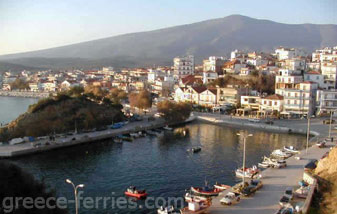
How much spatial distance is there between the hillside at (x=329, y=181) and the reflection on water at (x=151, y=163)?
2.70 metres

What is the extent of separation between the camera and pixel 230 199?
885cm

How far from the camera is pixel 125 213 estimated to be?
927cm

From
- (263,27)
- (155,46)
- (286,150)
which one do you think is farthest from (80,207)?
(263,27)

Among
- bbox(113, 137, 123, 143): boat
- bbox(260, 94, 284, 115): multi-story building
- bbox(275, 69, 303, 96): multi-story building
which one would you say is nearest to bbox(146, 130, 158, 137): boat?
bbox(113, 137, 123, 143): boat

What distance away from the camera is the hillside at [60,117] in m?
17.1

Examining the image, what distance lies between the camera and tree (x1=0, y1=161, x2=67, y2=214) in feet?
20.8

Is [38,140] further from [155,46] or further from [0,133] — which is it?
[155,46]

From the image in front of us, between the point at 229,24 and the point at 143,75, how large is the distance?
377 ft

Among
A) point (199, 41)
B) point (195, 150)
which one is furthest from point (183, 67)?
point (199, 41)

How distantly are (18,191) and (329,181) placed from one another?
7.78 metres

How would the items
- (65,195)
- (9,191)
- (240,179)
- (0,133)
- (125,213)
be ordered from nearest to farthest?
1. (9,191)
2. (125,213)
3. (65,195)
4. (240,179)
5. (0,133)

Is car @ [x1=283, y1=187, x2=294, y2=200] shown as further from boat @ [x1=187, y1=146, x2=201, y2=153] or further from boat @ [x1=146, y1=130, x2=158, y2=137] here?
boat @ [x1=146, y1=130, x2=158, y2=137]

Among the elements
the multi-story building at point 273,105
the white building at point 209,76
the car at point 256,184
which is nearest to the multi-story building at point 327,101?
the multi-story building at point 273,105

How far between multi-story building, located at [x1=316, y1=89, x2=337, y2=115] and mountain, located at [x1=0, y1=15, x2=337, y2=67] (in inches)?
3690
